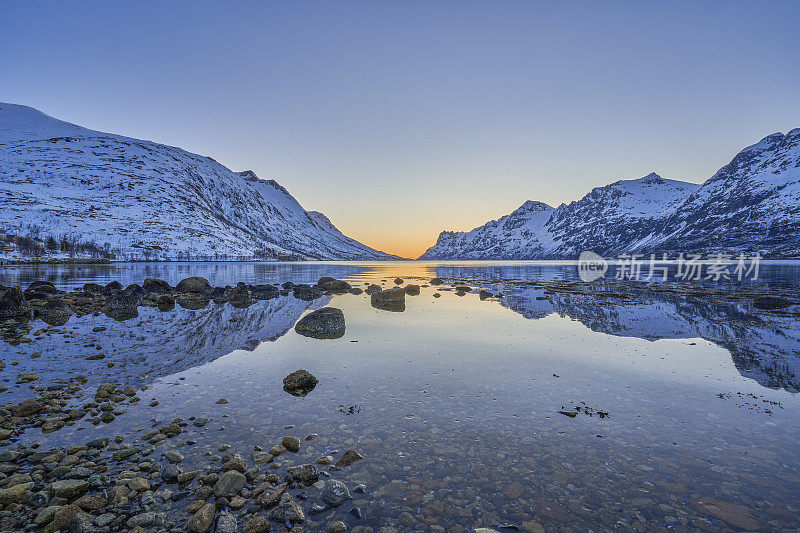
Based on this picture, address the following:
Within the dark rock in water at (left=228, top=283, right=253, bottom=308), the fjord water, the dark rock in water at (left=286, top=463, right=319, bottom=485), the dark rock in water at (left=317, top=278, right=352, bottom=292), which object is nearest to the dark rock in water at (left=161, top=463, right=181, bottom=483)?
the fjord water

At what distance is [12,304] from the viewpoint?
23.7 m

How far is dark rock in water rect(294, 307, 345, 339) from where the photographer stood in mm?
19719

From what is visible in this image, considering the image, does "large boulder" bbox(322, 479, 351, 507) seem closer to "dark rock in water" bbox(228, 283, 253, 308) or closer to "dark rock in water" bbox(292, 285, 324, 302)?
"dark rock in water" bbox(228, 283, 253, 308)

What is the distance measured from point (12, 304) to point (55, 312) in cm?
229

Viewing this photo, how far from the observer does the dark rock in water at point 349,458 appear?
23.8 ft

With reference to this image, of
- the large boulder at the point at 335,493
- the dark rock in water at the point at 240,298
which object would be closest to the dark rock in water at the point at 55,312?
the dark rock in water at the point at 240,298

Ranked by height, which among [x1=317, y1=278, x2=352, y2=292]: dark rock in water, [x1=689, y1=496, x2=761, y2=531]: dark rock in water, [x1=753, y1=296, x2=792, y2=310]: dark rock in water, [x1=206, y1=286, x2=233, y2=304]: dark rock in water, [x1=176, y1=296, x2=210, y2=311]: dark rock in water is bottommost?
[x1=176, y1=296, x2=210, y2=311]: dark rock in water

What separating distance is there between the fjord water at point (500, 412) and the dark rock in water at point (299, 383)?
28 centimetres

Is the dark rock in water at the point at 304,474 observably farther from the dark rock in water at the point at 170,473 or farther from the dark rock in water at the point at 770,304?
the dark rock in water at the point at 770,304

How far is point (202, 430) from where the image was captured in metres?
8.52

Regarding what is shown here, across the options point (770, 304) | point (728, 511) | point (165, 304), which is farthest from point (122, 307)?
point (770, 304)

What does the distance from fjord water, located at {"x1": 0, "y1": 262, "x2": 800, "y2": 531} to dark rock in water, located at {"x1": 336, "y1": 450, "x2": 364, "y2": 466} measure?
0.53 feet

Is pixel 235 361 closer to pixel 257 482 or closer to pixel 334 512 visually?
pixel 257 482

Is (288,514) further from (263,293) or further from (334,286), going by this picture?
(334,286)
